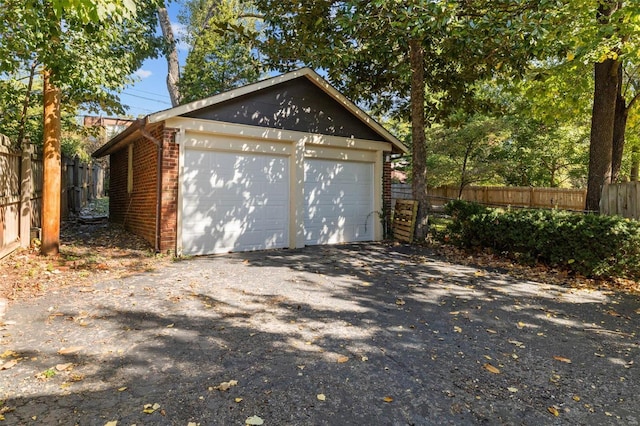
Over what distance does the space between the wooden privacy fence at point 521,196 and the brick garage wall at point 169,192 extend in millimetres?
10637

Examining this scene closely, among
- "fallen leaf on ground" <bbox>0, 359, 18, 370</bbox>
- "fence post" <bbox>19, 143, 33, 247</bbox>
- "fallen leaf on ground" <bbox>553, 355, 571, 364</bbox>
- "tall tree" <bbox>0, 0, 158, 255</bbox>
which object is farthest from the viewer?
"fence post" <bbox>19, 143, 33, 247</bbox>

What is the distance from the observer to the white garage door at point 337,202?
9.09 metres

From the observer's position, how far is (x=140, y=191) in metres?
8.66

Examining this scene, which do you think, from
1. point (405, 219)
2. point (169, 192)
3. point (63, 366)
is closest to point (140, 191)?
point (169, 192)

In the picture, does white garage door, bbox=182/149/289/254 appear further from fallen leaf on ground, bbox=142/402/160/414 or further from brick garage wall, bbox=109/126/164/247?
fallen leaf on ground, bbox=142/402/160/414

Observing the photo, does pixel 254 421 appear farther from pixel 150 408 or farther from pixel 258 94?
pixel 258 94

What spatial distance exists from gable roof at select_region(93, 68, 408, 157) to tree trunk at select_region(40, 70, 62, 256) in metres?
1.36

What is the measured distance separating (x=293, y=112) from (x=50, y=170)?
4902mm

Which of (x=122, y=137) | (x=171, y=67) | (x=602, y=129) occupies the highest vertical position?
(x=171, y=67)

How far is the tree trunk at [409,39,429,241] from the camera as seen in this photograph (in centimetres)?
927

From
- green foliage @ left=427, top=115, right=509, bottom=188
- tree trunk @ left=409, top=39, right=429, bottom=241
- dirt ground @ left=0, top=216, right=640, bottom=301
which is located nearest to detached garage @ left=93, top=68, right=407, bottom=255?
dirt ground @ left=0, top=216, right=640, bottom=301

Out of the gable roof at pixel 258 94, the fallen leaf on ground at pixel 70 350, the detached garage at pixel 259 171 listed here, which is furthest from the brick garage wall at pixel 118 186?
the fallen leaf on ground at pixel 70 350

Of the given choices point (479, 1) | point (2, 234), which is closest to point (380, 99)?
point (479, 1)

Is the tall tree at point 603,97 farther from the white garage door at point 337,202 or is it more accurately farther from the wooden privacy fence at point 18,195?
the wooden privacy fence at point 18,195
